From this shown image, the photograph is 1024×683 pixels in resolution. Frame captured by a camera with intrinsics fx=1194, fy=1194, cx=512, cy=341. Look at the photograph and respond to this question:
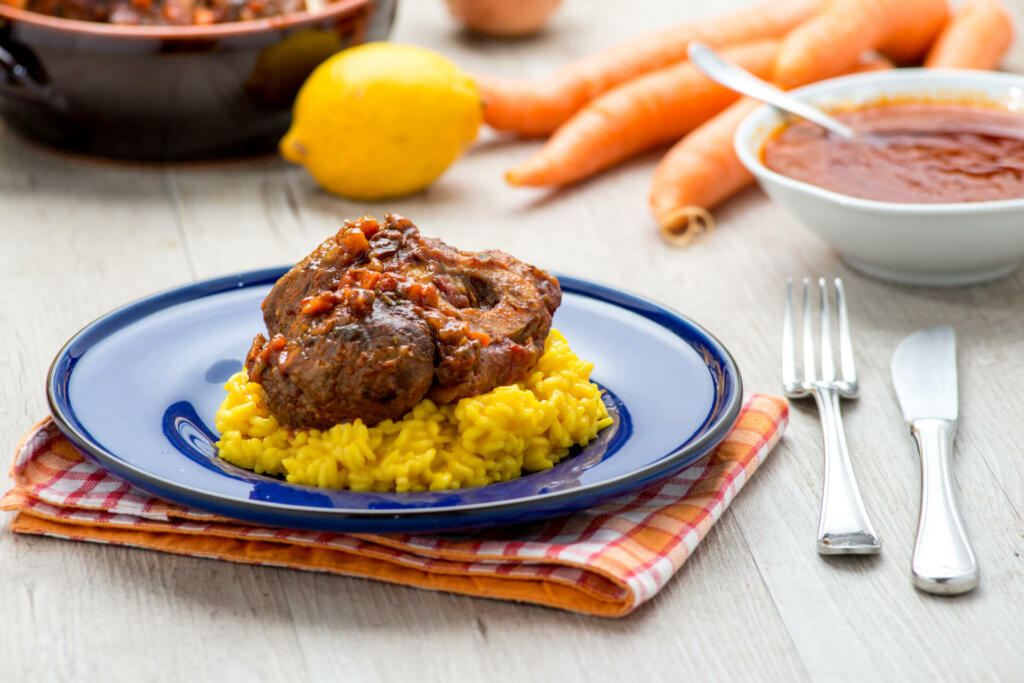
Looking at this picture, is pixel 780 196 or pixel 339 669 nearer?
pixel 339 669

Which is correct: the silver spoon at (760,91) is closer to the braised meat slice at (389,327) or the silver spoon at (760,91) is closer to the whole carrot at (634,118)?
the whole carrot at (634,118)

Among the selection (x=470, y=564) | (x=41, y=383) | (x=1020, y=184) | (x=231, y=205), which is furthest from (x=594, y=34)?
(x=470, y=564)

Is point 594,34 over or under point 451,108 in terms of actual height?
under

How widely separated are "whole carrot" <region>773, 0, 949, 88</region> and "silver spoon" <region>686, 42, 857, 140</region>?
463 mm

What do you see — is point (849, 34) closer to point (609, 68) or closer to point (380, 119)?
point (609, 68)

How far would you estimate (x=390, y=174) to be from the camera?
3.84 m

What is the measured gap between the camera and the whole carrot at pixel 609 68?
4.41m

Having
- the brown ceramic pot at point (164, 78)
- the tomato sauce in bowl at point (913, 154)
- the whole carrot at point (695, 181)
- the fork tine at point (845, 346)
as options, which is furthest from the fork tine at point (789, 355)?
the brown ceramic pot at point (164, 78)

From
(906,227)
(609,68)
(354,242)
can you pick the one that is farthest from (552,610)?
(609,68)

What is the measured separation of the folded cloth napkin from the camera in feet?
6.48

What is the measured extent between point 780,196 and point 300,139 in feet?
5.06

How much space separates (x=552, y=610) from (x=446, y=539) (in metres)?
0.22

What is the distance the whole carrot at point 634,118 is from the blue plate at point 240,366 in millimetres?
1385

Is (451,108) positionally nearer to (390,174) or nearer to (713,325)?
(390,174)
